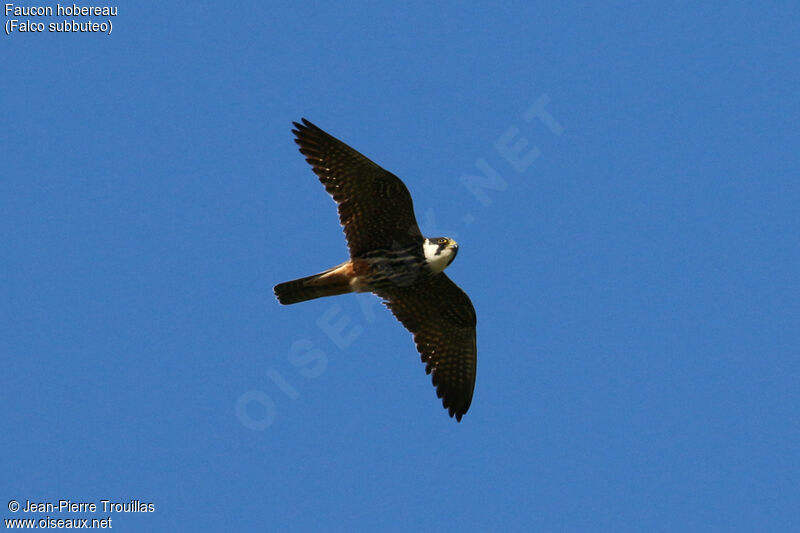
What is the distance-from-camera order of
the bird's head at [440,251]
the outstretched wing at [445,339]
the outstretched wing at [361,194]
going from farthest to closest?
the outstretched wing at [445,339], the bird's head at [440,251], the outstretched wing at [361,194]

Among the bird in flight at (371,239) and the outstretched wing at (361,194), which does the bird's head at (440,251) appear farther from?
the outstretched wing at (361,194)

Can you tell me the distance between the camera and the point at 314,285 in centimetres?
1010

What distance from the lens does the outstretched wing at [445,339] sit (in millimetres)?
10906

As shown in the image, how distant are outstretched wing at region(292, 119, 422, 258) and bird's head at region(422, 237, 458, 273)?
13 centimetres

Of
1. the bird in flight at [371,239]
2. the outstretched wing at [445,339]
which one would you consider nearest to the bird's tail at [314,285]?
the bird in flight at [371,239]

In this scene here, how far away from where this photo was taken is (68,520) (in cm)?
A: 980

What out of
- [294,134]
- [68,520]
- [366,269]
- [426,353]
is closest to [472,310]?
[426,353]

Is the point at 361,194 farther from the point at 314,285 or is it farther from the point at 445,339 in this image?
the point at 445,339

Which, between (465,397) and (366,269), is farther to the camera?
(465,397)

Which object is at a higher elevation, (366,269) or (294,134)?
(294,134)

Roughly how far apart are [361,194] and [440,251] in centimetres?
121

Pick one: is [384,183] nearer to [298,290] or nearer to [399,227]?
[399,227]

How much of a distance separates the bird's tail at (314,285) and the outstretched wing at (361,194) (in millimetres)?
302

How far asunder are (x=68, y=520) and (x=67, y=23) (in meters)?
6.44
